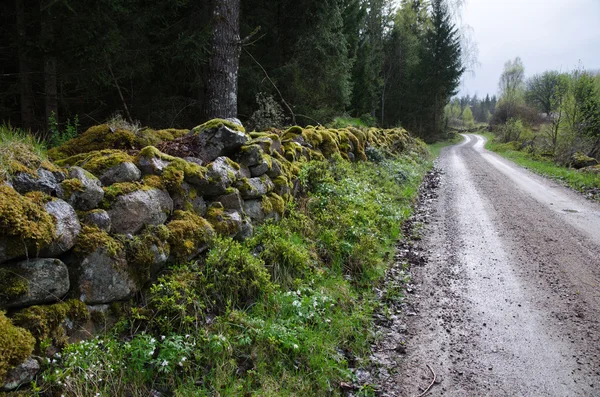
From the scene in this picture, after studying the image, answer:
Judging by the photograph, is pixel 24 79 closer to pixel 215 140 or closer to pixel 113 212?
pixel 215 140

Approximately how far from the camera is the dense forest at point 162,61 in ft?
21.8

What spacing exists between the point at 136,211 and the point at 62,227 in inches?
28.4

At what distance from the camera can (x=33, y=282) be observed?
2.57 metres


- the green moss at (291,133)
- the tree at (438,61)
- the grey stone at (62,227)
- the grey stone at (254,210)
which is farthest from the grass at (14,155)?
the tree at (438,61)

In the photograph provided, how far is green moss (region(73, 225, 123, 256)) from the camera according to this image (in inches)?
116

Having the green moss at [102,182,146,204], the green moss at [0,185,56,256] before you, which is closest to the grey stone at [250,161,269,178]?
the green moss at [102,182,146,204]

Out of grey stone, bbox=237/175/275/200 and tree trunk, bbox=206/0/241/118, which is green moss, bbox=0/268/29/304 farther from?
tree trunk, bbox=206/0/241/118

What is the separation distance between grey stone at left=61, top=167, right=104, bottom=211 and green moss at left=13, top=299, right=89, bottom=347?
83 centimetres

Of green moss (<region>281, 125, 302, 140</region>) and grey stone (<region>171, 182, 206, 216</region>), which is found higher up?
green moss (<region>281, 125, 302, 140</region>)

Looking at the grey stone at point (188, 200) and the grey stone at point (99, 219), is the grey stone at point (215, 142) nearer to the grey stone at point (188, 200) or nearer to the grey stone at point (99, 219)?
the grey stone at point (188, 200)

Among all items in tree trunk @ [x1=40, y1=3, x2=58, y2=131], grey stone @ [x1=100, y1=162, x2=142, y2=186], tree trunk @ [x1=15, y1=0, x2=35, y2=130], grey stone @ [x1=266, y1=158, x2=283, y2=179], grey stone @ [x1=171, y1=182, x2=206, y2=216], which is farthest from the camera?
tree trunk @ [x1=15, y1=0, x2=35, y2=130]

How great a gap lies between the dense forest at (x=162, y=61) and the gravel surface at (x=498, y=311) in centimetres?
472

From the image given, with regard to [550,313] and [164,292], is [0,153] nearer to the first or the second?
[164,292]

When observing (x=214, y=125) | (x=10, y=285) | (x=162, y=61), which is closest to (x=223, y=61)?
(x=162, y=61)
